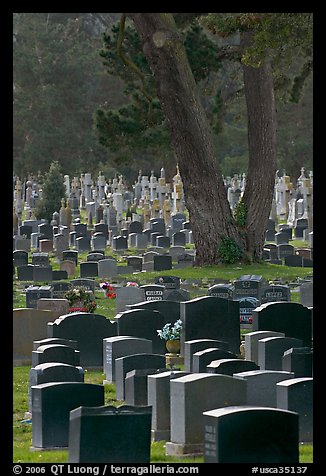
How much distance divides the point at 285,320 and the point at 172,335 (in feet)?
5.01

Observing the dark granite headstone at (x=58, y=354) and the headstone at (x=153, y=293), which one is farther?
the headstone at (x=153, y=293)

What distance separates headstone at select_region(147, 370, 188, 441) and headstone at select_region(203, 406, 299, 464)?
6.52ft

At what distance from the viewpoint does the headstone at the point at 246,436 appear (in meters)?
10.0

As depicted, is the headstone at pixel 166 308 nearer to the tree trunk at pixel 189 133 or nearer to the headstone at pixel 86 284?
the headstone at pixel 86 284

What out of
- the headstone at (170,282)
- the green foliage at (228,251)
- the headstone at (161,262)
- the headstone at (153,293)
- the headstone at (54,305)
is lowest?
the headstone at (54,305)

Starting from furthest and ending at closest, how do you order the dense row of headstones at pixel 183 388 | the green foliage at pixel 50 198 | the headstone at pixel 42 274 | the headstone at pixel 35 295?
1. the green foliage at pixel 50 198
2. the headstone at pixel 42 274
3. the headstone at pixel 35 295
4. the dense row of headstones at pixel 183 388

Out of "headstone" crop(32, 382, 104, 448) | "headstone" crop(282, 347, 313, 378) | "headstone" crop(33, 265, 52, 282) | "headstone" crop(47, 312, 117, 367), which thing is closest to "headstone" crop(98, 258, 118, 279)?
"headstone" crop(33, 265, 52, 282)

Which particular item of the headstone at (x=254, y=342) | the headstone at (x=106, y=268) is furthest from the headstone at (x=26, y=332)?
the headstone at (x=106, y=268)

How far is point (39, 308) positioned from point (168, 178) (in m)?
48.8

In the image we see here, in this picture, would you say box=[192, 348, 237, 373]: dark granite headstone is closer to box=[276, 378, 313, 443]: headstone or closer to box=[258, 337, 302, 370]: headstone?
box=[258, 337, 302, 370]: headstone

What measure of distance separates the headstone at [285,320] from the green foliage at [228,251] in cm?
1079

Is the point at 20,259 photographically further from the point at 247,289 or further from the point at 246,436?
the point at 246,436

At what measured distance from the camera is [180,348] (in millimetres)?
17328

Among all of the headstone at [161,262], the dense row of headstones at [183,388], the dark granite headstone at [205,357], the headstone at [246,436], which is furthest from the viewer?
the headstone at [161,262]
